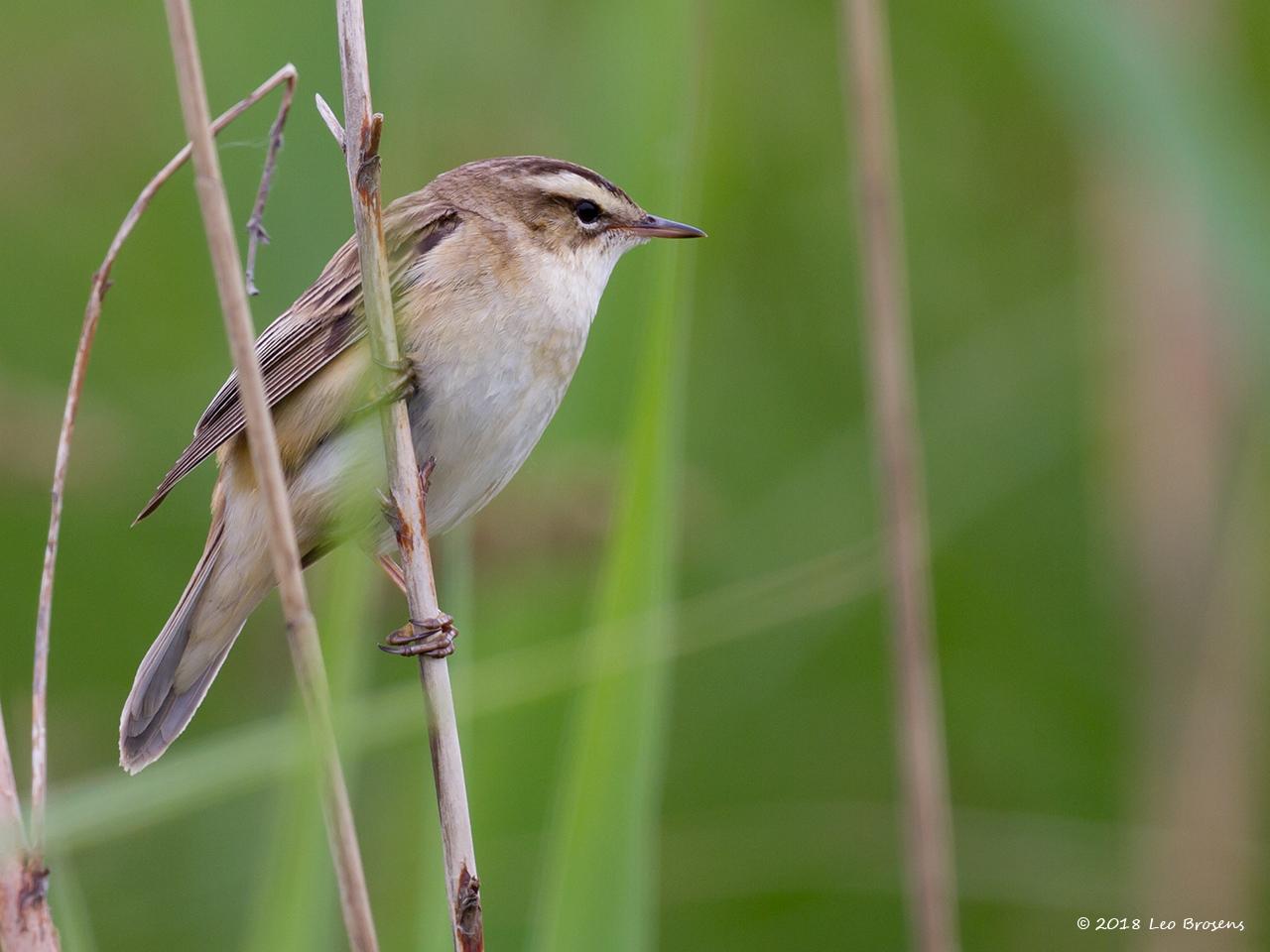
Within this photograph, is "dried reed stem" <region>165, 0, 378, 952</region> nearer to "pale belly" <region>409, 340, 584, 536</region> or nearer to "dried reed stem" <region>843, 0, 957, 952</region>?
"pale belly" <region>409, 340, 584, 536</region>

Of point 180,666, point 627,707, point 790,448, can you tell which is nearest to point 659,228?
point 627,707

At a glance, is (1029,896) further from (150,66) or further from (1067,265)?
(150,66)

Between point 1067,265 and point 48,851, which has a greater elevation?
point 1067,265

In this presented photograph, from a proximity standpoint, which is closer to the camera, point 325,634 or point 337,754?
point 337,754

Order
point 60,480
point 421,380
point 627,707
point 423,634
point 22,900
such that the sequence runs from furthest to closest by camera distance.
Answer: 1. point 421,380
2. point 423,634
3. point 627,707
4. point 60,480
5. point 22,900

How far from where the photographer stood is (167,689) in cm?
249

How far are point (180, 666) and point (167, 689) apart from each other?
Answer: 1.9 inches

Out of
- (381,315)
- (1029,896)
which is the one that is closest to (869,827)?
(1029,896)

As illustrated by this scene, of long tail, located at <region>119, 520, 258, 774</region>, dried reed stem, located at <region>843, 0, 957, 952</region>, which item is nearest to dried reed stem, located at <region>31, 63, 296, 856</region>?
long tail, located at <region>119, 520, 258, 774</region>

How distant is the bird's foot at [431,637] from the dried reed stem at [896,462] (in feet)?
2.58

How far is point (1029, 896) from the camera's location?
3227 millimetres

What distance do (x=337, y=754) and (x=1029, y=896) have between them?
2282 millimetres

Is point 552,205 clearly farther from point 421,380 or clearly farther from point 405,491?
point 405,491

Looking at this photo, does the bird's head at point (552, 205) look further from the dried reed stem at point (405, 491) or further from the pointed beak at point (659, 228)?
the dried reed stem at point (405, 491)
